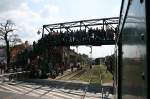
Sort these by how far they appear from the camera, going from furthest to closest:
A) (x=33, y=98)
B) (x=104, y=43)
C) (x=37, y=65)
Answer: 1. (x=37, y=65)
2. (x=104, y=43)
3. (x=33, y=98)

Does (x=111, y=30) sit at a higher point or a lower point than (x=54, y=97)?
higher

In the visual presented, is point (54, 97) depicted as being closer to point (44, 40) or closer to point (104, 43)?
point (104, 43)

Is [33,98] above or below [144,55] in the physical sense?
below

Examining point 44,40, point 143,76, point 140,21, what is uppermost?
point 44,40

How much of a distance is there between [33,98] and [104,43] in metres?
18.3

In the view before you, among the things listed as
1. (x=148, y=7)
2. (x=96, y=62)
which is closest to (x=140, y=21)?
(x=148, y=7)

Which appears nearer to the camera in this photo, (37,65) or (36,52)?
(37,65)

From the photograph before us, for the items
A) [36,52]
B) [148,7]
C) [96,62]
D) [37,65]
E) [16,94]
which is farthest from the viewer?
[96,62]

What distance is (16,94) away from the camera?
26.1 metres

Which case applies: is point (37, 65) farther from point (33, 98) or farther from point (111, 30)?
point (33, 98)

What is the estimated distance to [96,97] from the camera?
84.3ft

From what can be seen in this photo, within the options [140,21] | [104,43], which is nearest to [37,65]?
[104,43]

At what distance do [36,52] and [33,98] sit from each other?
27.3 meters

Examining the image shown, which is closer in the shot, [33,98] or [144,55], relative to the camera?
[144,55]
